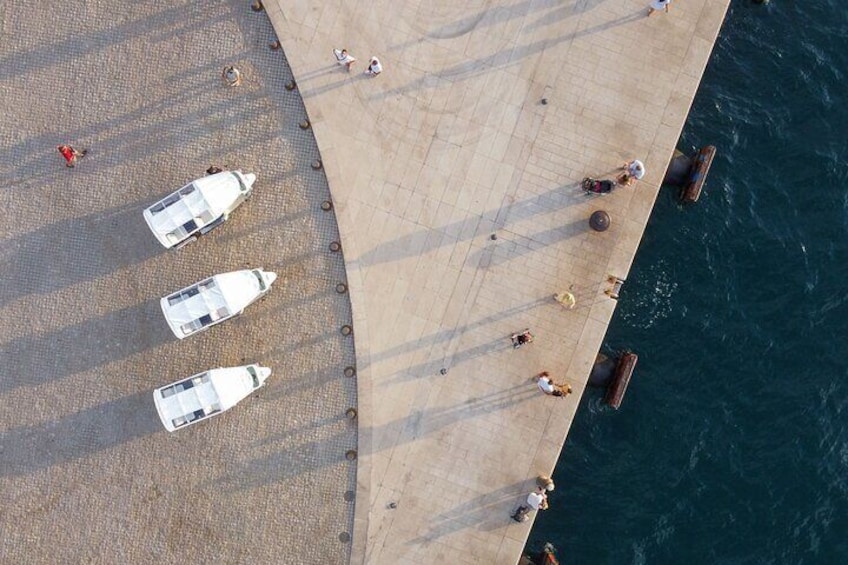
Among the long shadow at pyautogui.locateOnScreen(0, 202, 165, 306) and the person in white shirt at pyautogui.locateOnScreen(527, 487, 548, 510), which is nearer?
the person in white shirt at pyautogui.locateOnScreen(527, 487, 548, 510)

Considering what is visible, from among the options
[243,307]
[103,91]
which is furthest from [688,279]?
[103,91]

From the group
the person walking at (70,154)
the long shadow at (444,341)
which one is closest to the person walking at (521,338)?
the long shadow at (444,341)

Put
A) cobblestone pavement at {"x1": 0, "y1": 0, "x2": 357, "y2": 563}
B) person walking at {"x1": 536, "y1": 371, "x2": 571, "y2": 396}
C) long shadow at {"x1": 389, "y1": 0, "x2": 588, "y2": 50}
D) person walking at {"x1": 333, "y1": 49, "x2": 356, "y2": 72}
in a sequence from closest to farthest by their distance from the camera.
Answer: person walking at {"x1": 333, "y1": 49, "x2": 356, "y2": 72}
person walking at {"x1": 536, "y1": 371, "x2": 571, "y2": 396}
long shadow at {"x1": 389, "y1": 0, "x2": 588, "y2": 50}
cobblestone pavement at {"x1": 0, "y1": 0, "x2": 357, "y2": 563}

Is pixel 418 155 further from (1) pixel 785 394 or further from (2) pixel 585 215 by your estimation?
(1) pixel 785 394

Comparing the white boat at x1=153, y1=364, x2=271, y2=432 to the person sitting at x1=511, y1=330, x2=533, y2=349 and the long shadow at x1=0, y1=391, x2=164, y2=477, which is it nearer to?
the long shadow at x1=0, y1=391, x2=164, y2=477

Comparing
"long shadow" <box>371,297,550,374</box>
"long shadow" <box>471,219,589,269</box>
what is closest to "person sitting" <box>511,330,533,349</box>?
"long shadow" <box>371,297,550,374</box>

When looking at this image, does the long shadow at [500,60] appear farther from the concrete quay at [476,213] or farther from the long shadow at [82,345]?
the long shadow at [82,345]

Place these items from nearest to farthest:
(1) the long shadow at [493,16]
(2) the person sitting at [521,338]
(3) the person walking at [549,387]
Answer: (3) the person walking at [549,387] < (2) the person sitting at [521,338] < (1) the long shadow at [493,16]
